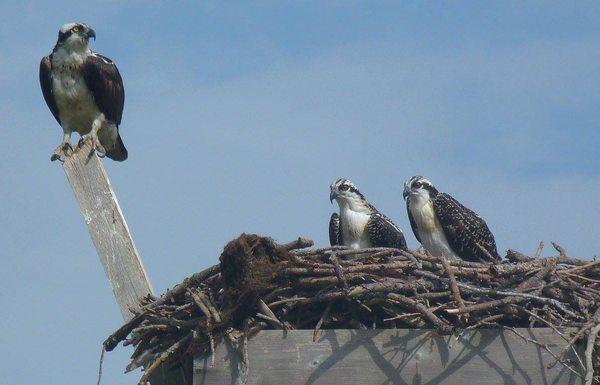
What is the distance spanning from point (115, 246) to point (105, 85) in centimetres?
418

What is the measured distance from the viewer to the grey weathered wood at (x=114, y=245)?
263 inches

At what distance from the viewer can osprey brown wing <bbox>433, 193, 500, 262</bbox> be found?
9.79m

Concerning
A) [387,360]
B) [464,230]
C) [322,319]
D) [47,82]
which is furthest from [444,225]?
[387,360]

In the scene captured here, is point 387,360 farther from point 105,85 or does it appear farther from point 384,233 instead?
point 105,85

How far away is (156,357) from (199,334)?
1.36 feet

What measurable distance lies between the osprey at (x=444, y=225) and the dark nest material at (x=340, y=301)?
2819mm

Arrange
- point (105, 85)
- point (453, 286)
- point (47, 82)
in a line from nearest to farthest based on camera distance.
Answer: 1. point (453, 286)
2. point (105, 85)
3. point (47, 82)

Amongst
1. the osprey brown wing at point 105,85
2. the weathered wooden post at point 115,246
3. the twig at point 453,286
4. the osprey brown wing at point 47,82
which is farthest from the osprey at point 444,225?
the weathered wooden post at point 115,246

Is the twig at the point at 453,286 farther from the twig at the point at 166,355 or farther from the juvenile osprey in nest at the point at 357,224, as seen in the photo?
the juvenile osprey in nest at the point at 357,224

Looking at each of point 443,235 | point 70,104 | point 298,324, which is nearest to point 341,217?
point 443,235

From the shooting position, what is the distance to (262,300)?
6395mm

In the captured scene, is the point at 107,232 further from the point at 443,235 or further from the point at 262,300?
the point at 443,235

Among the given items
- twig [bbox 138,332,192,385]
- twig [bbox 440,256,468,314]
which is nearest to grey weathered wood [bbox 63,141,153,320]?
twig [bbox 138,332,192,385]

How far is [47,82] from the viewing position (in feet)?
35.5
